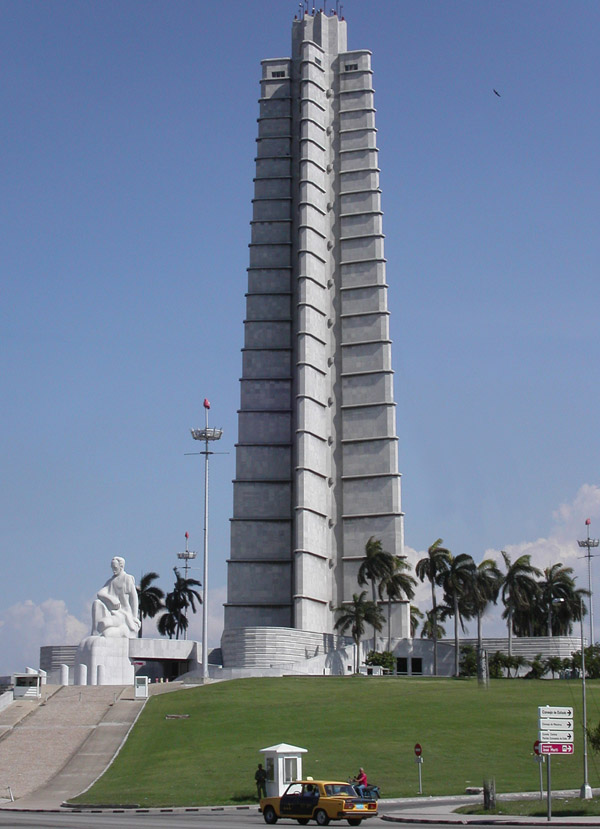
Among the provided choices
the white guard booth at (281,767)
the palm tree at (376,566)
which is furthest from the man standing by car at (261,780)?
the palm tree at (376,566)

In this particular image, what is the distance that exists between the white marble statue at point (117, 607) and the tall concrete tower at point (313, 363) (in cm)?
1882

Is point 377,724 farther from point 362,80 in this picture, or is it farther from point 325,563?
point 362,80

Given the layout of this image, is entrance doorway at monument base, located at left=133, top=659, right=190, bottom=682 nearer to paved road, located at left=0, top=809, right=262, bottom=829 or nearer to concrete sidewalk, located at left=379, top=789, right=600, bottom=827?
paved road, located at left=0, top=809, right=262, bottom=829

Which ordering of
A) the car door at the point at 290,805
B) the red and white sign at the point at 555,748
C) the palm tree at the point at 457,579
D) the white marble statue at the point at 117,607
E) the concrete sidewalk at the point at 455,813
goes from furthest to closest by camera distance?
the palm tree at the point at 457,579
the white marble statue at the point at 117,607
the red and white sign at the point at 555,748
the car door at the point at 290,805
the concrete sidewalk at the point at 455,813

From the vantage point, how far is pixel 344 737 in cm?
3731

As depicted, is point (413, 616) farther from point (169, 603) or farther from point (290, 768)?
point (290, 768)

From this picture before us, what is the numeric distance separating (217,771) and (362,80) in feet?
243

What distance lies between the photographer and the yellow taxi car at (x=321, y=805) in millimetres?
24531

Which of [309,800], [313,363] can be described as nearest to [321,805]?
[309,800]

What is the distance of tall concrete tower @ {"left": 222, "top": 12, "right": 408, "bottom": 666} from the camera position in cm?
8400

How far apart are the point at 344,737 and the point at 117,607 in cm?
2673

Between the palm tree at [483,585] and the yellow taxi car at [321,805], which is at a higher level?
the palm tree at [483,585]

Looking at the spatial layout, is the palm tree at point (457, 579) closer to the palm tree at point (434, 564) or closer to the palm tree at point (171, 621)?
the palm tree at point (434, 564)

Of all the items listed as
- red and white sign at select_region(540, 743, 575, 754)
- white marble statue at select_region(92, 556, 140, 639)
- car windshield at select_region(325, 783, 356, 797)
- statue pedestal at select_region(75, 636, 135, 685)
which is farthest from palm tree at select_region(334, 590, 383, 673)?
car windshield at select_region(325, 783, 356, 797)
